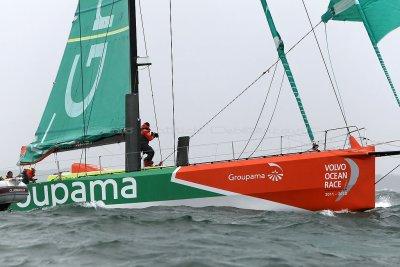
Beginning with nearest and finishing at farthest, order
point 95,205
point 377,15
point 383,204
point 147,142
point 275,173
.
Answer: point 275,173 → point 377,15 → point 95,205 → point 147,142 → point 383,204

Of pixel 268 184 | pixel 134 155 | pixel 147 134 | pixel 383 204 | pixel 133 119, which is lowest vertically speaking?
pixel 383 204

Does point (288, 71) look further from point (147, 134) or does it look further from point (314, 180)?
point (147, 134)

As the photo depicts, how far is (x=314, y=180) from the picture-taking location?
10.2 metres

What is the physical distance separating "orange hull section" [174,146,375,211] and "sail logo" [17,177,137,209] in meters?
2.12

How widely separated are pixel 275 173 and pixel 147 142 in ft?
11.3

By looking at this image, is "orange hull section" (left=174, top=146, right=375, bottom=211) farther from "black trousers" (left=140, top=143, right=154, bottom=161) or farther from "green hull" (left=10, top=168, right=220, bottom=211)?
"black trousers" (left=140, top=143, right=154, bottom=161)

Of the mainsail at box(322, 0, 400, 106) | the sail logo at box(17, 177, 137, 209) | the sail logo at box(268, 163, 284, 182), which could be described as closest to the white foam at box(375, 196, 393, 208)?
the mainsail at box(322, 0, 400, 106)

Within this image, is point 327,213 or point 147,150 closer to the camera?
point 327,213

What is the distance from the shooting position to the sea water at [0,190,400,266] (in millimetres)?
6027

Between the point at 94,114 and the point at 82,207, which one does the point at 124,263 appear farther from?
the point at 94,114

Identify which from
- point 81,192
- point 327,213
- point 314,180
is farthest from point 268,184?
point 81,192

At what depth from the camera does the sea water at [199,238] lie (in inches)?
237

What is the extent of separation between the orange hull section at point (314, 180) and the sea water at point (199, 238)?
263 millimetres

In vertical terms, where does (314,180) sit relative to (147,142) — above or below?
below
